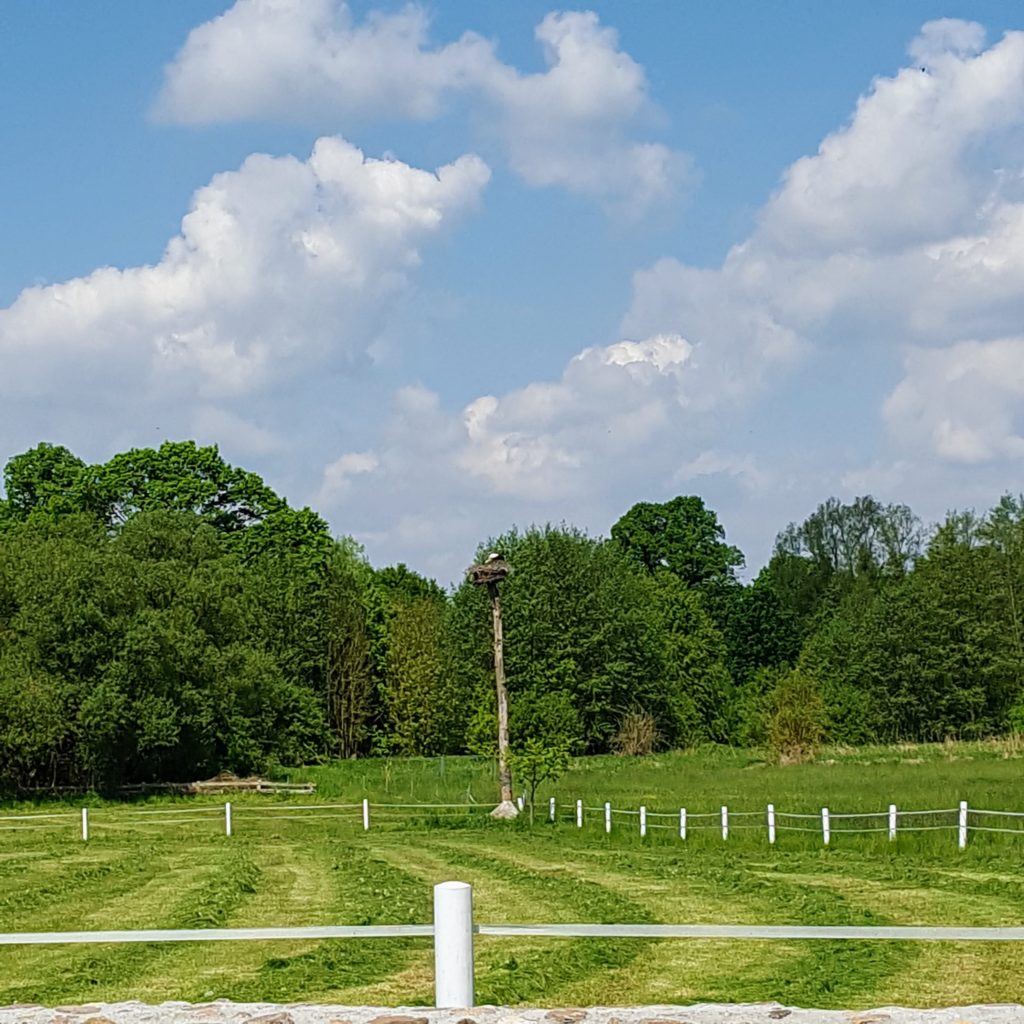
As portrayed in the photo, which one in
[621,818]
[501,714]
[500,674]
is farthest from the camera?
[501,714]

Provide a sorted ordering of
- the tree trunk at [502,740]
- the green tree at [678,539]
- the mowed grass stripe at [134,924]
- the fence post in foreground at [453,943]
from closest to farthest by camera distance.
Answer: the fence post in foreground at [453,943], the mowed grass stripe at [134,924], the tree trunk at [502,740], the green tree at [678,539]

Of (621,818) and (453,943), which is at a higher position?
(453,943)

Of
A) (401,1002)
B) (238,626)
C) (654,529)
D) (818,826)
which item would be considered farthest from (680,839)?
(654,529)

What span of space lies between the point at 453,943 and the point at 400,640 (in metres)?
66.0

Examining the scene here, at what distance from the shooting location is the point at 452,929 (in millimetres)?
5340

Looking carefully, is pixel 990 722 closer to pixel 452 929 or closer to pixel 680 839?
pixel 680 839

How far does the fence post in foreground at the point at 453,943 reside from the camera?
5340mm

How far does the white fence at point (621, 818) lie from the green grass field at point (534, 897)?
255 millimetres

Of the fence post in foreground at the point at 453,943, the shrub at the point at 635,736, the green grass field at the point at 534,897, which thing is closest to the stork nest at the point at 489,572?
the green grass field at the point at 534,897

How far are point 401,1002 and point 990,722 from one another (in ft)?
221

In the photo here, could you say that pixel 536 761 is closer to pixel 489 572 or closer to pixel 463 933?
pixel 489 572

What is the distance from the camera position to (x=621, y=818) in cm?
3516

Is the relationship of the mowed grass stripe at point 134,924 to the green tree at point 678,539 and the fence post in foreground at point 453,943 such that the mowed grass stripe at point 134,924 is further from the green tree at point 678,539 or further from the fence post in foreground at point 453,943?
the green tree at point 678,539

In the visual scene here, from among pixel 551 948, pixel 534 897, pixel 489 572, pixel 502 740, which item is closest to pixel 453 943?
pixel 551 948
